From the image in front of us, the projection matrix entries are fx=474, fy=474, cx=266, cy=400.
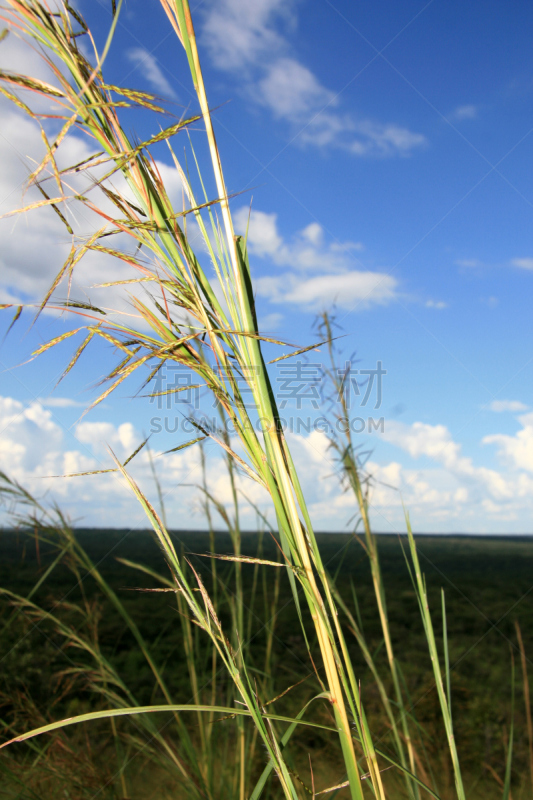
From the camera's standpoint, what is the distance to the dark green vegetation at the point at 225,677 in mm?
1883

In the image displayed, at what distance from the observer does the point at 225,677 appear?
12.4 feet

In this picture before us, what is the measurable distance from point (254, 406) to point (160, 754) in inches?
69.2

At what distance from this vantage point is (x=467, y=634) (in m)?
9.99

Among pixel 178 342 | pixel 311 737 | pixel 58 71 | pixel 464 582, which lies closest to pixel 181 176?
pixel 58 71

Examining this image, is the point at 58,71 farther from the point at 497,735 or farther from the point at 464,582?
the point at 464,582

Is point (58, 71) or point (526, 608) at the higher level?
point (58, 71)

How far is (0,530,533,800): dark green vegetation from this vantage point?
6.18ft

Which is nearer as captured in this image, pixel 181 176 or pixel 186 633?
Answer: pixel 181 176

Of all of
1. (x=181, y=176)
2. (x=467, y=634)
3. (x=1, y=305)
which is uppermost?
(x=181, y=176)

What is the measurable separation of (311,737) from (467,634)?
6391 millimetres

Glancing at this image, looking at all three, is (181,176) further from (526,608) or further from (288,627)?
(526,608)

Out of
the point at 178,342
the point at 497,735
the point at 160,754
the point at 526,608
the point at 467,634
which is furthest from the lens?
the point at 526,608

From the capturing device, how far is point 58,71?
0.61 m

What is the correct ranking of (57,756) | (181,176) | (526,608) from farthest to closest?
(526,608) → (57,756) → (181,176)
